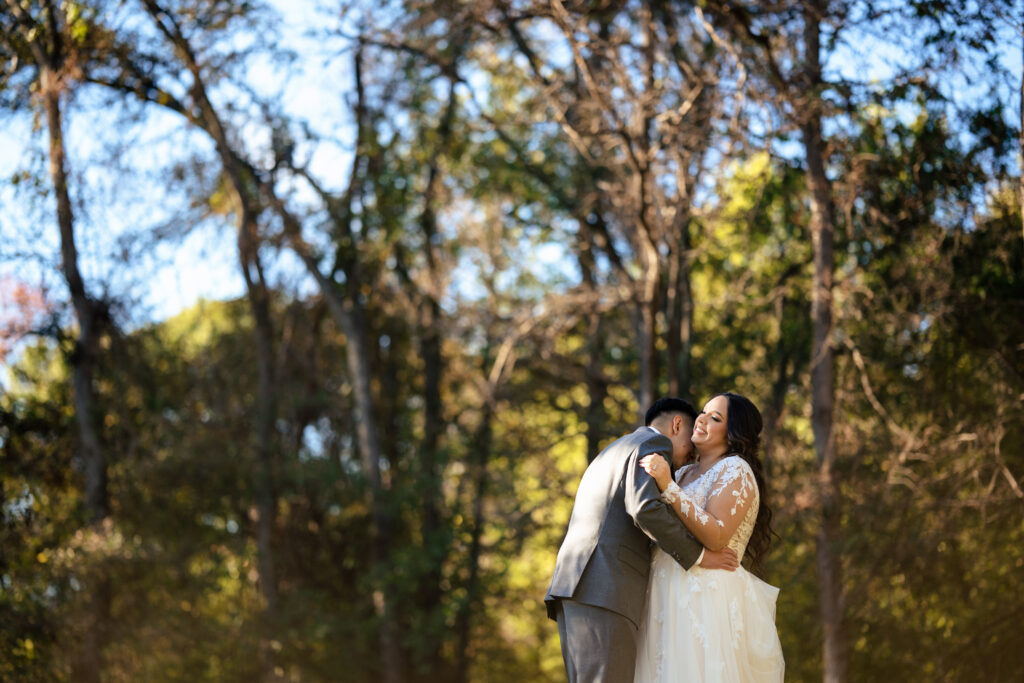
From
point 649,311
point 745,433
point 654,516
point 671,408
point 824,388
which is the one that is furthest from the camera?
A: point 649,311

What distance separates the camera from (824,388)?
28.1 ft

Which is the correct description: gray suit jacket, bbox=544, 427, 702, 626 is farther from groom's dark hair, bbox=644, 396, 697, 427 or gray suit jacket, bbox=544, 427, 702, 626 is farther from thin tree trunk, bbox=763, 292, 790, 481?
thin tree trunk, bbox=763, 292, 790, 481

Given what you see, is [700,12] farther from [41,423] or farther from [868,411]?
[41,423]

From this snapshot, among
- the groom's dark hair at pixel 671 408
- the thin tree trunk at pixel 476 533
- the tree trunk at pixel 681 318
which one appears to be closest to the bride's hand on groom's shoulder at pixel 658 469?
the groom's dark hair at pixel 671 408

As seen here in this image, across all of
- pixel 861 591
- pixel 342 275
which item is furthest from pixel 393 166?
pixel 861 591

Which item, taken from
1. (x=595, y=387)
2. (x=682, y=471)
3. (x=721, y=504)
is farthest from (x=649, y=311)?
(x=721, y=504)

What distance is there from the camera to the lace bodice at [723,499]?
3.95m

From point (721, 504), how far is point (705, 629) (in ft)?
1.56

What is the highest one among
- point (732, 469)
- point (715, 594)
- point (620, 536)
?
point (732, 469)

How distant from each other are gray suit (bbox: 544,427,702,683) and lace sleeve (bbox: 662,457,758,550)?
0.05 m

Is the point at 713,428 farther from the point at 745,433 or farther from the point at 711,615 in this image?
the point at 711,615

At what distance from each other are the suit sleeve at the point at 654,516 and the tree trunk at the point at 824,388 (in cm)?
453

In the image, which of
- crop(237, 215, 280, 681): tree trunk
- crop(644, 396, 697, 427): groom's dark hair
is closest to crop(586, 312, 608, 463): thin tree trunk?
crop(237, 215, 280, 681): tree trunk

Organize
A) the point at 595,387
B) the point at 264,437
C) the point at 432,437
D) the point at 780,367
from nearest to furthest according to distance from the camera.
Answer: the point at 780,367 < the point at 595,387 < the point at 264,437 < the point at 432,437
